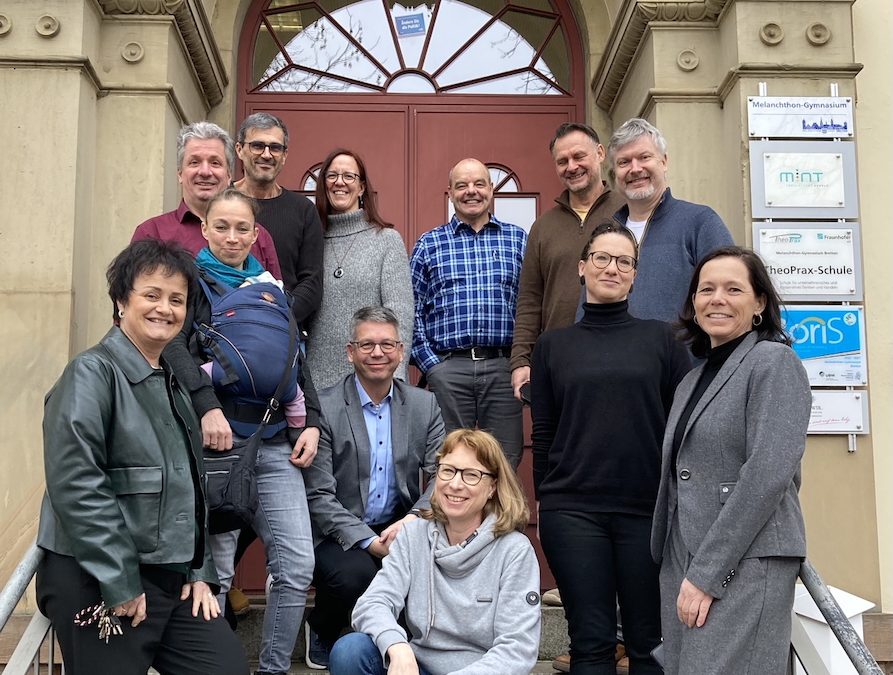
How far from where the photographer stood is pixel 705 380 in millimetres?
3336

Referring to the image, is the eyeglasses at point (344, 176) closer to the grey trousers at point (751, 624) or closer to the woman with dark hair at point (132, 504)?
the woman with dark hair at point (132, 504)

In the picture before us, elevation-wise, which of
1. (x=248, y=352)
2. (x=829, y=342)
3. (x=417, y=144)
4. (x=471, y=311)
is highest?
(x=417, y=144)

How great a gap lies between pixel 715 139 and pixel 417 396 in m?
2.66

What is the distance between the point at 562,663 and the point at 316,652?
0.98 m

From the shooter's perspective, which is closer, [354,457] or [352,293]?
[354,457]

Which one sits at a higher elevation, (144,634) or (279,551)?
(279,551)

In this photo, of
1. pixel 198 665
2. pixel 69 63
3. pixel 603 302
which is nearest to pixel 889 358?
pixel 603 302

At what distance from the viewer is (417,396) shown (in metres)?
4.49

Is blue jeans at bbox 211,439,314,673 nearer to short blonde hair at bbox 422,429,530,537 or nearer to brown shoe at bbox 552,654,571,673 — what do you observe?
short blonde hair at bbox 422,429,530,537

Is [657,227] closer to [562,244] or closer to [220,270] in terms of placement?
[562,244]

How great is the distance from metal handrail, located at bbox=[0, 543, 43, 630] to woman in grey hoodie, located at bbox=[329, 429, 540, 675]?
970 millimetres

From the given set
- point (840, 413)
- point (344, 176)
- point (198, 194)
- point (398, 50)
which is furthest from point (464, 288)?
point (398, 50)

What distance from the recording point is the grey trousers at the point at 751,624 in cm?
298

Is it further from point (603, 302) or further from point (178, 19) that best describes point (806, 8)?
point (178, 19)
